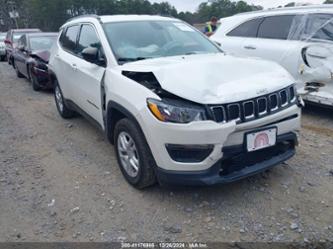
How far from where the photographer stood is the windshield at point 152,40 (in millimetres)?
3922

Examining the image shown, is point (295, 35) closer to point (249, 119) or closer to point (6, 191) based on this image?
point (249, 119)

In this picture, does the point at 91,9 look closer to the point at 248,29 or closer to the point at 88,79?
the point at 248,29

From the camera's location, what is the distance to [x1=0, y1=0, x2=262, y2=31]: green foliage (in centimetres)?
2288

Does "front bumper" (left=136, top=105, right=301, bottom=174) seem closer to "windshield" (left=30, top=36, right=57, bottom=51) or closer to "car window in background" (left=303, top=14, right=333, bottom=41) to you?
"car window in background" (left=303, top=14, right=333, bottom=41)

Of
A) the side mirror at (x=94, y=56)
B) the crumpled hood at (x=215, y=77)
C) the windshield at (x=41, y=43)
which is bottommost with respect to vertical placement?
the windshield at (x=41, y=43)

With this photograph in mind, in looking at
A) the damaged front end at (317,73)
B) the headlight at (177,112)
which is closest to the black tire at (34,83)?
the damaged front end at (317,73)

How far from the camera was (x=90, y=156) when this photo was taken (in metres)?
4.48

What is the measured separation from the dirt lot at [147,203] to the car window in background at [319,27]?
1.76 m

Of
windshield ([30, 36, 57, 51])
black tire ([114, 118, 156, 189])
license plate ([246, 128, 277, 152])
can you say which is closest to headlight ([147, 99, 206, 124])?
black tire ([114, 118, 156, 189])

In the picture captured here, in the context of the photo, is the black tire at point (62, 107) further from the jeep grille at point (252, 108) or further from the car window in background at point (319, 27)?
the car window in background at point (319, 27)

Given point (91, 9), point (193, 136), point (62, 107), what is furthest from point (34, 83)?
point (91, 9)

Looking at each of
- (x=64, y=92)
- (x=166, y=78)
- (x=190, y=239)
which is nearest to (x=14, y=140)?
(x=64, y=92)

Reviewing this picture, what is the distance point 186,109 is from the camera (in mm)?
2891

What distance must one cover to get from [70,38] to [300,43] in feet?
12.0
